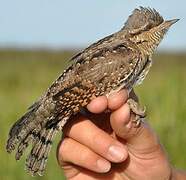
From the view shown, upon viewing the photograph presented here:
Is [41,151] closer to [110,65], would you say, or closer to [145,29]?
[110,65]

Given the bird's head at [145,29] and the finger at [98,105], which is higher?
the bird's head at [145,29]

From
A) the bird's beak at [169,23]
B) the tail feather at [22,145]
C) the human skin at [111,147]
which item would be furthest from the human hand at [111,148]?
the bird's beak at [169,23]

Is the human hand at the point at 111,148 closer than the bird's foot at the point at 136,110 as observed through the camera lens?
Yes

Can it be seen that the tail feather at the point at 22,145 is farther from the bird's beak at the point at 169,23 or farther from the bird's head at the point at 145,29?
the bird's beak at the point at 169,23

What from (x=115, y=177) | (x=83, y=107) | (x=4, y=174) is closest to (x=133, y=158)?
(x=115, y=177)

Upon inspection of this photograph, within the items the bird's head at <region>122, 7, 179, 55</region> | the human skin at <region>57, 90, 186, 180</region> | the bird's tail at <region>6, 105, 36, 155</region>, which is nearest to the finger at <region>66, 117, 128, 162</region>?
the human skin at <region>57, 90, 186, 180</region>

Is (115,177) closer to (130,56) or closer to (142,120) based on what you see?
(142,120)

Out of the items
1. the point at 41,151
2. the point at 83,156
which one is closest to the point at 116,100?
the point at 83,156
